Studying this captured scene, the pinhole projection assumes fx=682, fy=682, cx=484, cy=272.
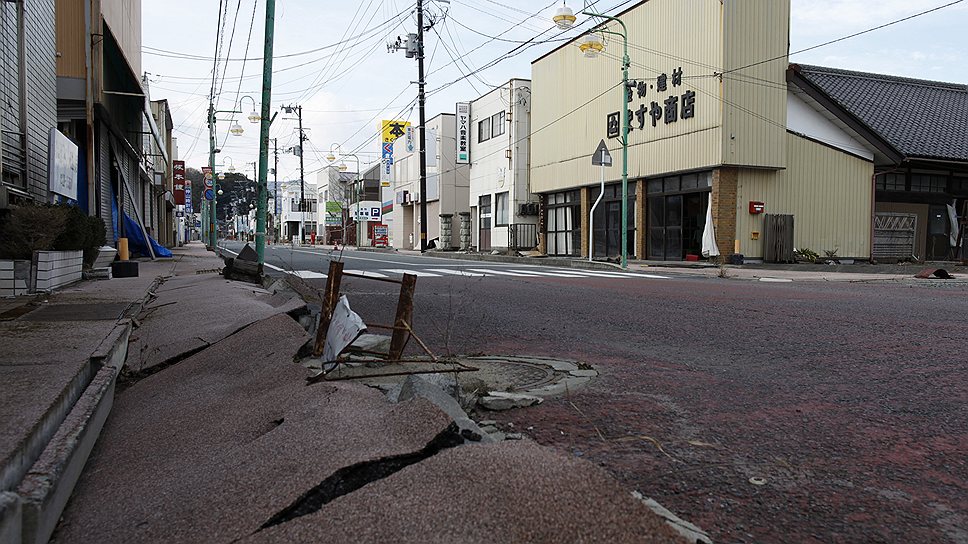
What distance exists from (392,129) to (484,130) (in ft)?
24.4

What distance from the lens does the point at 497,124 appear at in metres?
35.0

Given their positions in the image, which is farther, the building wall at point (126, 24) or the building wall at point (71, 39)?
the building wall at point (126, 24)

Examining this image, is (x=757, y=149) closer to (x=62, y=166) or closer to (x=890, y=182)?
(x=890, y=182)

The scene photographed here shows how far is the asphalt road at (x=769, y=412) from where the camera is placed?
92.3 inches

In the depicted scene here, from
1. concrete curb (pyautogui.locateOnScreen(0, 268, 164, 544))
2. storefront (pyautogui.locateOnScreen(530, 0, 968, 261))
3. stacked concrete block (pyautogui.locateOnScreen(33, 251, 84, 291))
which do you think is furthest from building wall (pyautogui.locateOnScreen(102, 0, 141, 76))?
storefront (pyautogui.locateOnScreen(530, 0, 968, 261))

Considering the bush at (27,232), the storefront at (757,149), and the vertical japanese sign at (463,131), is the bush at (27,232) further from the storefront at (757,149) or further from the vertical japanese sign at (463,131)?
the vertical japanese sign at (463,131)

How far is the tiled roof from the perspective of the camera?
890 inches

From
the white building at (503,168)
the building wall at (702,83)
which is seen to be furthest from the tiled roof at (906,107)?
the white building at (503,168)

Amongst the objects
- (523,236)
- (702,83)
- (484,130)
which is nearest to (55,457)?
(702,83)

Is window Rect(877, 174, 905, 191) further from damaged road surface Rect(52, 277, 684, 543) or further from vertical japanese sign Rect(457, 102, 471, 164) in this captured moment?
damaged road surface Rect(52, 277, 684, 543)

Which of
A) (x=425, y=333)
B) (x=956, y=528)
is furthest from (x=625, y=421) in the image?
(x=425, y=333)

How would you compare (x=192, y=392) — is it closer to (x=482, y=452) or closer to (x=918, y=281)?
(x=482, y=452)

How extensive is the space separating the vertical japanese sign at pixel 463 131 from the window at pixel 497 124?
2.73 m

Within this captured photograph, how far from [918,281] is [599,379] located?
1328 centimetres
